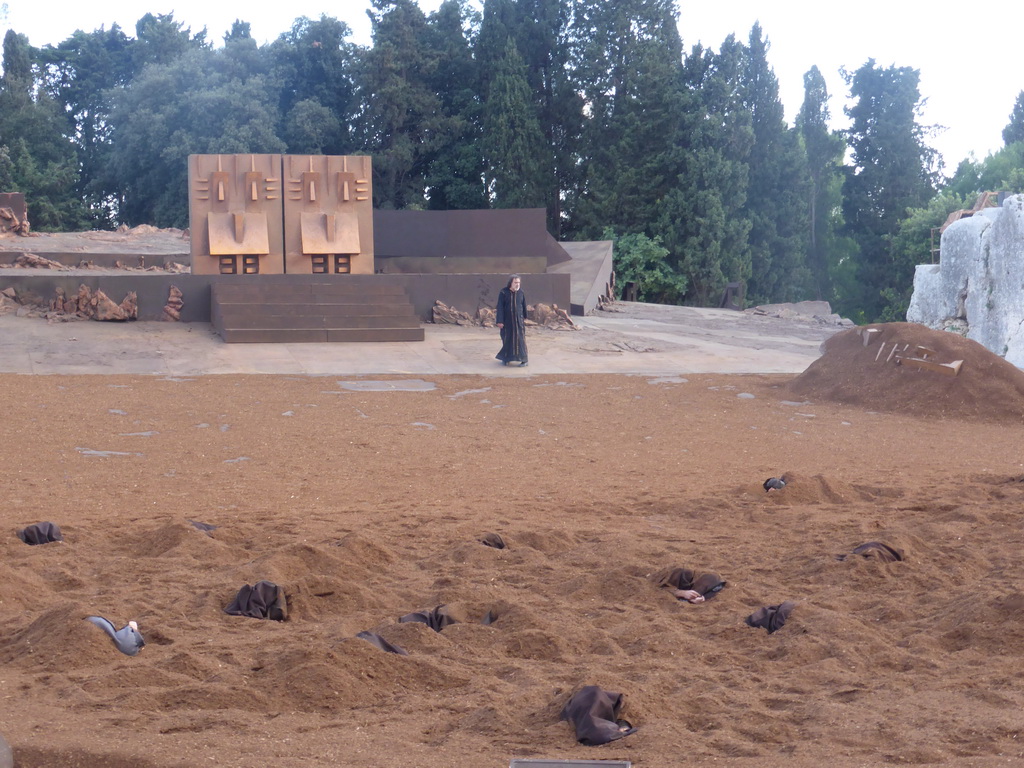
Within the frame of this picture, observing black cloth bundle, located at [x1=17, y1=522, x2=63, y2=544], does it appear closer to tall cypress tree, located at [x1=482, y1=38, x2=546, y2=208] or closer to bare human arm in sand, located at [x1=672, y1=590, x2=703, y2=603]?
bare human arm in sand, located at [x1=672, y1=590, x2=703, y2=603]

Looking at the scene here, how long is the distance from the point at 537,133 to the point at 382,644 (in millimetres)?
33695

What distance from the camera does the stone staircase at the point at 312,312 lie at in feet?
52.8

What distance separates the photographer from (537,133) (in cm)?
3678

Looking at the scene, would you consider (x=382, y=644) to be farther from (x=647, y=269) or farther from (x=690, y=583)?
(x=647, y=269)

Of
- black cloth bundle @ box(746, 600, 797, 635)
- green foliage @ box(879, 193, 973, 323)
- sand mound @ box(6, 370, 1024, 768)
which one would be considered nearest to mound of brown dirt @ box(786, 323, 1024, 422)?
sand mound @ box(6, 370, 1024, 768)

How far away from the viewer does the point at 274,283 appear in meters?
17.2

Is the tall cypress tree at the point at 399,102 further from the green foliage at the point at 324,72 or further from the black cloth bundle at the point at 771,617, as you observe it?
the black cloth bundle at the point at 771,617

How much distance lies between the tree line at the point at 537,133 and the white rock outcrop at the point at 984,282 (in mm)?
17115

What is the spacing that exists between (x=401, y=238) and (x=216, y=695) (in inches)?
728

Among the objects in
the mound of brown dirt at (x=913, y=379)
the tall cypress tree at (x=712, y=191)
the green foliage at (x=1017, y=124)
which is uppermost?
the green foliage at (x=1017, y=124)

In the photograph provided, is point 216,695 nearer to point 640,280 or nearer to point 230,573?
point 230,573

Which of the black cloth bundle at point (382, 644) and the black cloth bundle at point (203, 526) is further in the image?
the black cloth bundle at point (203, 526)

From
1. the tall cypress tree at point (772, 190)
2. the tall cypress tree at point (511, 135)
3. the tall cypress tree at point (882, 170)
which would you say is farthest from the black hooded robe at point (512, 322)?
the tall cypress tree at point (882, 170)

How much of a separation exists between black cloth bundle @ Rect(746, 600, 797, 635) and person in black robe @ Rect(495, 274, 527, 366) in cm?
980
